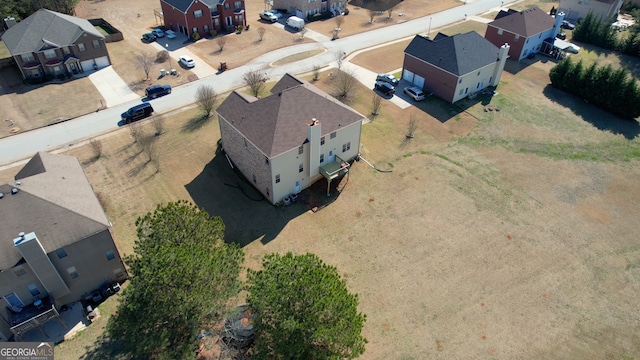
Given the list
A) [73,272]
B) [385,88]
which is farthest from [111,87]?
[385,88]

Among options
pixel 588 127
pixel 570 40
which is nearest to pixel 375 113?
pixel 588 127

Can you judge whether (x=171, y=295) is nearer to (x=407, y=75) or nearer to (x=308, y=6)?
(x=407, y=75)

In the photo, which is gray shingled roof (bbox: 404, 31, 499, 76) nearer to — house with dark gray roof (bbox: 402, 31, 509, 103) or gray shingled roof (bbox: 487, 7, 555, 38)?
house with dark gray roof (bbox: 402, 31, 509, 103)

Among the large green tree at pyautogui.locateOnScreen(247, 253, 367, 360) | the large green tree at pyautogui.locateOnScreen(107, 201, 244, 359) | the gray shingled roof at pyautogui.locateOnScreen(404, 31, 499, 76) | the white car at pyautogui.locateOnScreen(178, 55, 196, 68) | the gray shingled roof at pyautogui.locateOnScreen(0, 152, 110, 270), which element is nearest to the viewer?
the large green tree at pyautogui.locateOnScreen(247, 253, 367, 360)

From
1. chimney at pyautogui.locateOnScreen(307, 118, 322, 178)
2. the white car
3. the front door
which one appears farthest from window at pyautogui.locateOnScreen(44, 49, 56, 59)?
chimney at pyautogui.locateOnScreen(307, 118, 322, 178)

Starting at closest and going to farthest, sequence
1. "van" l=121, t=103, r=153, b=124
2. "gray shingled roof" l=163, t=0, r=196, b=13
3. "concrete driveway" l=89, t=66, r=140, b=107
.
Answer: "van" l=121, t=103, r=153, b=124 → "concrete driveway" l=89, t=66, r=140, b=107 → "gray shingled roof" l=163, t=0, r=196, b=13

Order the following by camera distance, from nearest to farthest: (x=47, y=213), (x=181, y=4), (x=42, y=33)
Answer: (x=47, y=213) → (x=42, y=33) → (x=181, y=4)
